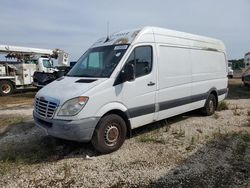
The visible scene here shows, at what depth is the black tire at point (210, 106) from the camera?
8.68 metres

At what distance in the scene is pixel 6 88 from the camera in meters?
17.6

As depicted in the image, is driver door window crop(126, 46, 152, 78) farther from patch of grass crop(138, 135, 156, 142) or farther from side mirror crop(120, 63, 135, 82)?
patch of grass crop(138, 135, 156, 142)

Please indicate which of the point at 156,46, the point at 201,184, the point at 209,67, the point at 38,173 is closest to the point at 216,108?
the point at 209,67

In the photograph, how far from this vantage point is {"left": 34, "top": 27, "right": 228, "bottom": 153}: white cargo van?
514 cm

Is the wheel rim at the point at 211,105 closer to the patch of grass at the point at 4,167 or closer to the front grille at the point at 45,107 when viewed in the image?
the front grille at the point at 45,107

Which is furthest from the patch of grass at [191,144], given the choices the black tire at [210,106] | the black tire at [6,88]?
the black tire at [6,88]

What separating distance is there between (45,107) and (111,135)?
137 cm

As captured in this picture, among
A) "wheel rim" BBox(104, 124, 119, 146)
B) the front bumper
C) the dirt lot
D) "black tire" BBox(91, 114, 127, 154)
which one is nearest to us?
the dirt lot

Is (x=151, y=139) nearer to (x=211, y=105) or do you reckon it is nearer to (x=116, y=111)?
(x=116, y=111)

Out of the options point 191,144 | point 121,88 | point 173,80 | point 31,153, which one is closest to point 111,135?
point 121,88

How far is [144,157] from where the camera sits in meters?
5.35

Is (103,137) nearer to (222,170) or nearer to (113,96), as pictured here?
(113,96)

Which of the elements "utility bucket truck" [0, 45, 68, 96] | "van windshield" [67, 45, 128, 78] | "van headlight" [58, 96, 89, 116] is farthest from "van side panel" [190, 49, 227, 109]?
"utility bucket truck" [0, 45, 68, 96]

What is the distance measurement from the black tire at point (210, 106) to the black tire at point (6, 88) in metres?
13.0
